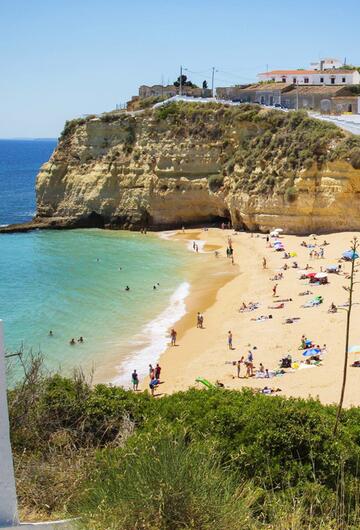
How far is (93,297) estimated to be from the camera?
34.9 meters

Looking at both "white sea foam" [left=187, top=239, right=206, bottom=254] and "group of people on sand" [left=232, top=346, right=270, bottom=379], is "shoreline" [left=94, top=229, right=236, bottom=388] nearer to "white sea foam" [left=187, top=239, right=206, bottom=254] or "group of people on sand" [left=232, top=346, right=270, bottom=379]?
"white sea foam" [left=187, top=239, right=206, bottom=254]

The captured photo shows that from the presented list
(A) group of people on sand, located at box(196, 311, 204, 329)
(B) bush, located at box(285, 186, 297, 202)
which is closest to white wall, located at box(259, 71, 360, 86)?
(B) bush, located at box(285, 186, 297, 202)

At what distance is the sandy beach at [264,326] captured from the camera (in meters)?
22.3

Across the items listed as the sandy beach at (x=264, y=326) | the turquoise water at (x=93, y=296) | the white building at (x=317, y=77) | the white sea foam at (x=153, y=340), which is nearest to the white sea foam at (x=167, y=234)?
the turquoise water at (x=93, y=296)

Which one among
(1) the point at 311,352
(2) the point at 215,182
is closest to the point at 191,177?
(2) the point at 215,182

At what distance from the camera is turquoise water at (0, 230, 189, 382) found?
2692cm

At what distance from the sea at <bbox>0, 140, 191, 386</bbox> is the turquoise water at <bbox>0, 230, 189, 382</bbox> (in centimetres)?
4

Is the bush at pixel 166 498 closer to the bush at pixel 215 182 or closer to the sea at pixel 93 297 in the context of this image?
the sea at pixel 93 297

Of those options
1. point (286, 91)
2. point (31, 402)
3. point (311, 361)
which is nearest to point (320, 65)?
point (286, 91)

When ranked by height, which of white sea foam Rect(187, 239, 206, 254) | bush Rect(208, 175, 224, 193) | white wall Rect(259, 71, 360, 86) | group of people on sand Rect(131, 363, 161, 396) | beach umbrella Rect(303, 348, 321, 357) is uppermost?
white wall Rect(259, 71, 360, 86)

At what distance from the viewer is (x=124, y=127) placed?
184 ft

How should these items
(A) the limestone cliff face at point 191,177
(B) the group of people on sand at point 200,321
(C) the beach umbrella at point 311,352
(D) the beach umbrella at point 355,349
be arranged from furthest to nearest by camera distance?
1. (A) the limestone cliff face at point 191,177
2. (B) the group of people on sand at point 200,321
3. (C) the beach umbrella at point 311,352
4. (D) the beach umbrella at point 355,349

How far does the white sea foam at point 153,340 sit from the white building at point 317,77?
3755 centimetres

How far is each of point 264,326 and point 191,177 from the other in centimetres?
2556
